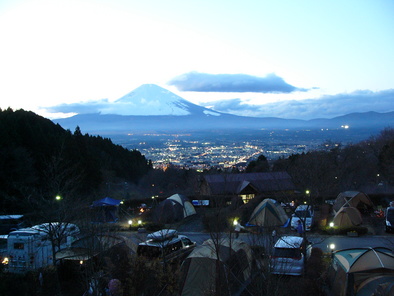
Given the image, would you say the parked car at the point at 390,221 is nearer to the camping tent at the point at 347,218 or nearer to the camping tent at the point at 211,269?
the camping tent at the point at 347,218

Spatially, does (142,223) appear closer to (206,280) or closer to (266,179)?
(206,280)

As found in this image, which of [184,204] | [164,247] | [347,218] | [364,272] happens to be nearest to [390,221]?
[347,218]

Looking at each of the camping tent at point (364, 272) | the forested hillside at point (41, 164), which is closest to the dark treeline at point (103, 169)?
the forested hillside at point (41, 164)

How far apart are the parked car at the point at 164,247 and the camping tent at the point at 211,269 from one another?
0.97 metres

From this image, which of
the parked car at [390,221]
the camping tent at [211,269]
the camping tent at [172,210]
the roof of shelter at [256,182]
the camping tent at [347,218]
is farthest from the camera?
the roof of shelter at [256,182]

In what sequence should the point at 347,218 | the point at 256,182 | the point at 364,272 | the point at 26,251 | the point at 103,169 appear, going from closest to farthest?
the point at 364,272 < the point at 26,251 < the point at 347,218 < the point at 256,182 < the point at 103,169

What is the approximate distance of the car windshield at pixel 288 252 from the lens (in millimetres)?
8695

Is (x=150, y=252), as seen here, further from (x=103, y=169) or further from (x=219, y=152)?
(x=219, y=152)

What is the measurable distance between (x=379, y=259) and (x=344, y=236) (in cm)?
619

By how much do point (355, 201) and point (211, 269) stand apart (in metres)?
11.6

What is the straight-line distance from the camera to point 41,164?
20641mm

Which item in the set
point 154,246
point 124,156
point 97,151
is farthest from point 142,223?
point 124,156

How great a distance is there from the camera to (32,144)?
843 inches

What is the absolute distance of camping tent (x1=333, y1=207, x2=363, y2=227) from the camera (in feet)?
48.1
